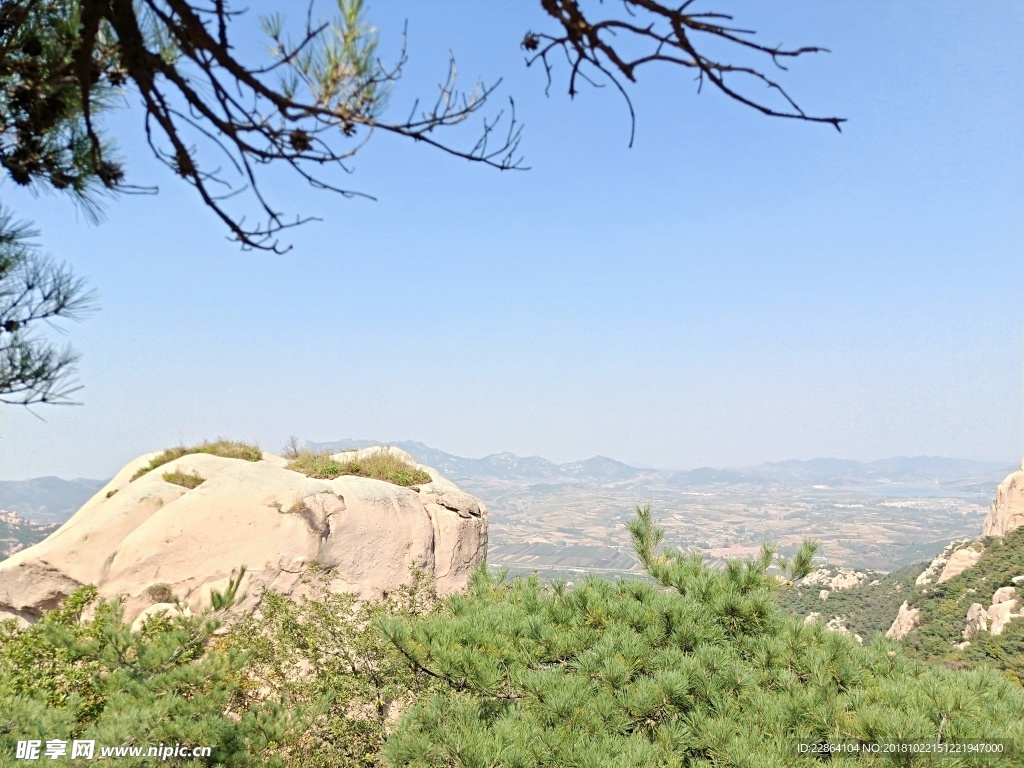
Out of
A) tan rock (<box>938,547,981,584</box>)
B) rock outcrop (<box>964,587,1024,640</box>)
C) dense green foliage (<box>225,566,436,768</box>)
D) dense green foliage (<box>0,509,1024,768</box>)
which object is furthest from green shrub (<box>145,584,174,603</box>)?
tan rock (<box>938,547,981,584</box>)

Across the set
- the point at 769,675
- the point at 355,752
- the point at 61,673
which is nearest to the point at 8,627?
the point at 61,673

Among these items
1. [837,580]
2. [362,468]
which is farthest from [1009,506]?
[362,468]

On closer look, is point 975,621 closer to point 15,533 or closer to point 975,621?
point 975,621

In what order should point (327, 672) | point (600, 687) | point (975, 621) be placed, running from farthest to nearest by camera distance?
point (975, 621) → point (327, 672) → point (600, 687)

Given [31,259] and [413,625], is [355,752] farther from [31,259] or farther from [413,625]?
[31,259]

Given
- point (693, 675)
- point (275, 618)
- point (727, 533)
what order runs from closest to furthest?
point (693, 675) < point (275, 618) < point (727, 533)

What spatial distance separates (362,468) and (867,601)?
4257 cm

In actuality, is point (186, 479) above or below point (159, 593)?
above

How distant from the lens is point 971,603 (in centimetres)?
3206

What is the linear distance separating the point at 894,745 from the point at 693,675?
1.22 meters

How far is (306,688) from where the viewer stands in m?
7.93

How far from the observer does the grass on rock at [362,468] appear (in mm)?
12484

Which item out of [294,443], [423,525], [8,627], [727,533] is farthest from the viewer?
[727,533]

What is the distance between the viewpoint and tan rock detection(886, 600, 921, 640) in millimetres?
33781
